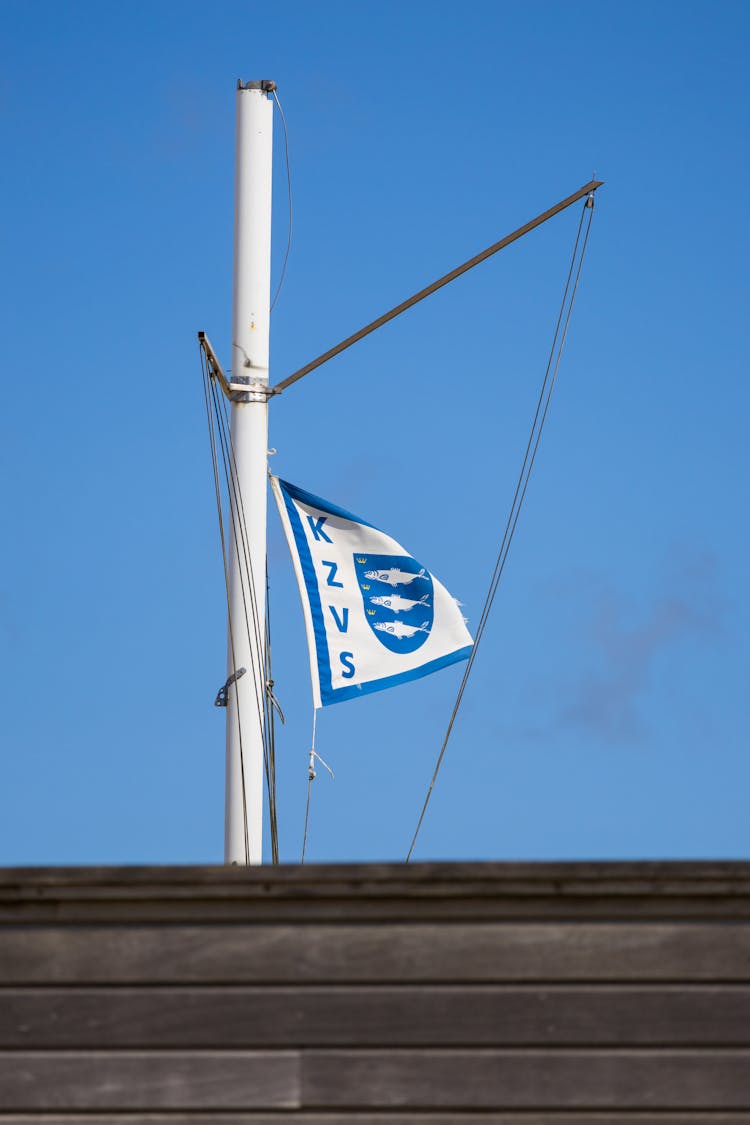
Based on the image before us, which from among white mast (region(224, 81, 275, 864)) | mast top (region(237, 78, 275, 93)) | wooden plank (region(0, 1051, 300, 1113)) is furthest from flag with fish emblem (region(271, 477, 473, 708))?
wooden plank (region(0, 1051, 300, 1113))

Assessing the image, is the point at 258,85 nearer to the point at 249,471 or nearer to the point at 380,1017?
the point at 249,471

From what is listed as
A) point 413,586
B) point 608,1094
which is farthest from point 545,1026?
point 413,586

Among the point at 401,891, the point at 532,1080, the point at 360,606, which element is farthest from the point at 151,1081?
the point at 360,606

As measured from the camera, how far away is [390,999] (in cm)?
455

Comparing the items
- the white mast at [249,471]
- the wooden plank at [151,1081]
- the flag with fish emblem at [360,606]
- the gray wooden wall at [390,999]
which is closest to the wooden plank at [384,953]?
the gray wooden wall at [390,999]

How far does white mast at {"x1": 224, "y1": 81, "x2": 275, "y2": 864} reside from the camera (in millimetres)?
8320

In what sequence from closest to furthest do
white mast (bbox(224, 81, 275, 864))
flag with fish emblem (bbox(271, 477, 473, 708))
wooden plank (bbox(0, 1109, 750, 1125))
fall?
wooden plank (bbox(0, 1109, 750, 1125)) < white mast (bbox(224, 81, 275, 864)) < flag with fish emblem (bbox(271, 477, 473, 708))

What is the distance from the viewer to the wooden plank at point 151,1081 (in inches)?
179

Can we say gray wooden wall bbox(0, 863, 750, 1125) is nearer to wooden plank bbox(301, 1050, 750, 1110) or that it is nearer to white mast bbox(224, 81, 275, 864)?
wooden plank bbox(301, 1050, 750, 1110)

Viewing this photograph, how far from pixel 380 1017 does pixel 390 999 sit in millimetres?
55

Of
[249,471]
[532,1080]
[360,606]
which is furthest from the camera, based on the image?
[360,606]

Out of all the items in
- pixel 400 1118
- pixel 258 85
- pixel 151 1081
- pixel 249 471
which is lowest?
pixel 400 1118

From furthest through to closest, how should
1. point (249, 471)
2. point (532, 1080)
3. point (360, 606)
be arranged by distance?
point (360, 606) < point (249, 471) < point (532, 1080)

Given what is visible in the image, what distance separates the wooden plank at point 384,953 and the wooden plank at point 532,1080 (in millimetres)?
210
